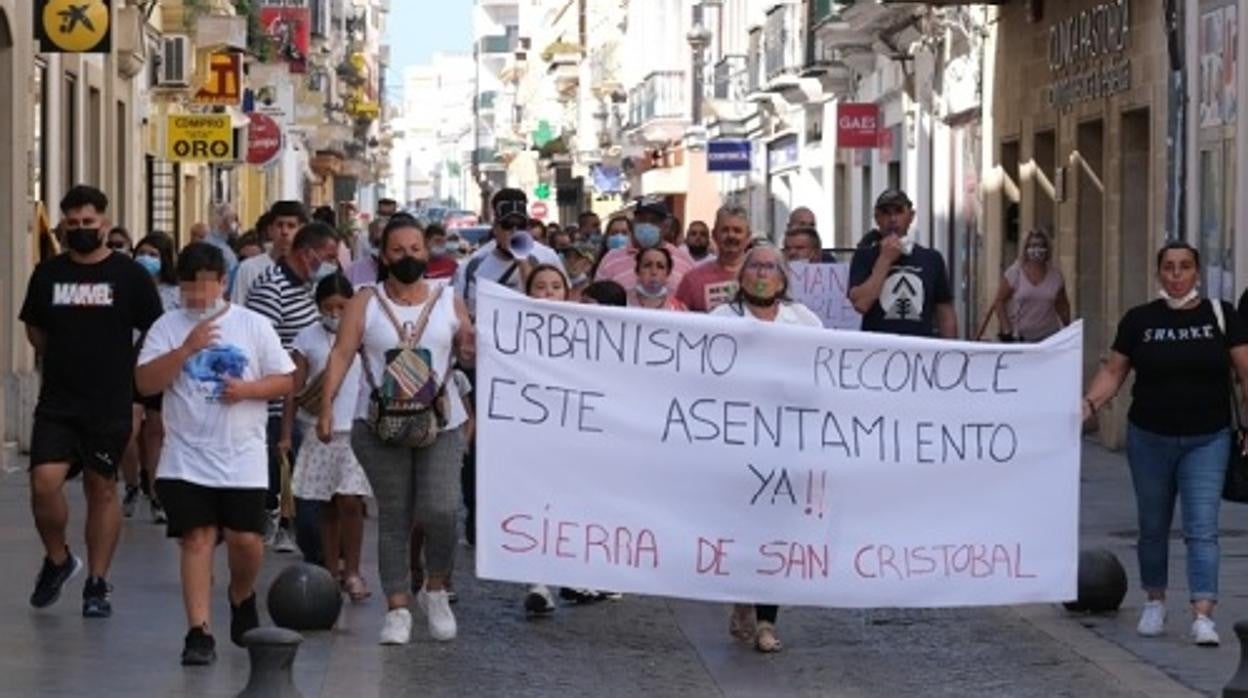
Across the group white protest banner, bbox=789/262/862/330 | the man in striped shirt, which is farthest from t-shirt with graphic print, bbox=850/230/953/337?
white protest banner, bbox=789/262/862/330

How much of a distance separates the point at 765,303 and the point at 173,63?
26895 mm

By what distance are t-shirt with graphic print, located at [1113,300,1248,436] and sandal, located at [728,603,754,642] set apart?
190 centimetres

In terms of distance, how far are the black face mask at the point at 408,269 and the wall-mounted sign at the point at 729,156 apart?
4065 centimetres

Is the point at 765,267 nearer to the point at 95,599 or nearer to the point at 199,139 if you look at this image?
the point at 95,599

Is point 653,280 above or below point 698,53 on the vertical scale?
below

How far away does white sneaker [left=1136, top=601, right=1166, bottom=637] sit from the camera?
44.5ft

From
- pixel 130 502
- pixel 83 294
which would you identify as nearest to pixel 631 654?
pixel 83 294

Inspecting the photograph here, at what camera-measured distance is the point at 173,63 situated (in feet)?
129

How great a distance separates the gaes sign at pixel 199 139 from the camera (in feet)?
116

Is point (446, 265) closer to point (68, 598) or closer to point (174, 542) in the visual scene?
point (174, 542)

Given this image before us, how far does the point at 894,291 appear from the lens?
16703mm

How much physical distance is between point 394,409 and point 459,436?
0.37 m

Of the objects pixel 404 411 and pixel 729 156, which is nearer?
pixel 404 411

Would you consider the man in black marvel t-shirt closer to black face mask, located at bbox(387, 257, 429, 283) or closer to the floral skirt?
the floral skirt
